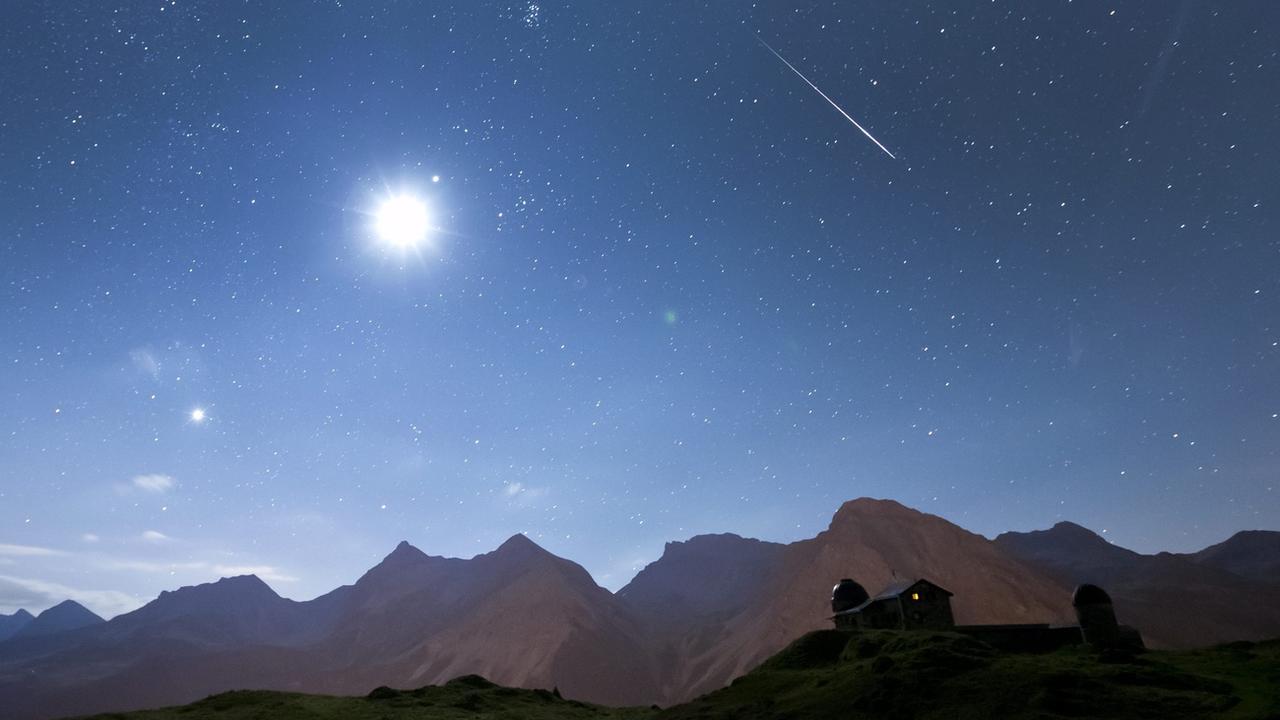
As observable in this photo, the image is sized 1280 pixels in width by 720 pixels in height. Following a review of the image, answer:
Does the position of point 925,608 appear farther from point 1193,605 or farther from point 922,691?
point 1193,605

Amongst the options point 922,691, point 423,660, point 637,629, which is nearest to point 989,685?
point 922,691

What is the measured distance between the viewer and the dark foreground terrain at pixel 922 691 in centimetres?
2392

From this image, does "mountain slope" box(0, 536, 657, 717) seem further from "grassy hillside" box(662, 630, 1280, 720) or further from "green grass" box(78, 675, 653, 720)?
"grassy hillside" box(662, 630, 1280, 720)

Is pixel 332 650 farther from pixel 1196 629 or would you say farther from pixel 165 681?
pixel 1196 629

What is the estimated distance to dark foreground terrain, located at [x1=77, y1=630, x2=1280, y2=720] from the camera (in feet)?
78.5

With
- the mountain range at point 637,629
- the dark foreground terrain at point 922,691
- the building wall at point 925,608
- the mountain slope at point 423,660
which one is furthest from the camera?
the mountain slope at point 423,660

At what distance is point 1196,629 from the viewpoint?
144 meters

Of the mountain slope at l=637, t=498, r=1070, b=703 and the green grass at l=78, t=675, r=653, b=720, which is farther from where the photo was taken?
the mountain slope at l=637, t=498, r=1070, b=703

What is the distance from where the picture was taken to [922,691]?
91.9 feet

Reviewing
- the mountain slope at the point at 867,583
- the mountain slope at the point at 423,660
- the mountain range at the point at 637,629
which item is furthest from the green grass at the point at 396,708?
the mountain slope at the point at 423,660

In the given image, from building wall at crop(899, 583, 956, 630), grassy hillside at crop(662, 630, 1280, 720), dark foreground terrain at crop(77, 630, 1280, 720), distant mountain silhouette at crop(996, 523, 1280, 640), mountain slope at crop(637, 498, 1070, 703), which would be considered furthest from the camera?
distant mountain silhouette at crop(996, 523, 1280, 640)

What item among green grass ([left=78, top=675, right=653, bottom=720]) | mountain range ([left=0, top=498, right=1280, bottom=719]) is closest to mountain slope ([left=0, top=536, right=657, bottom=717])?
mountain range ([left=0, top=498, right=1280, bottom=719])

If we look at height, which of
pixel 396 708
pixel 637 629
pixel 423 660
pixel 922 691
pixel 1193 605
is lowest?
pixel 396 708

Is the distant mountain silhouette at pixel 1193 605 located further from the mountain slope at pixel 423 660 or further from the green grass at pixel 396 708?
the green grass at pixel 396 708
